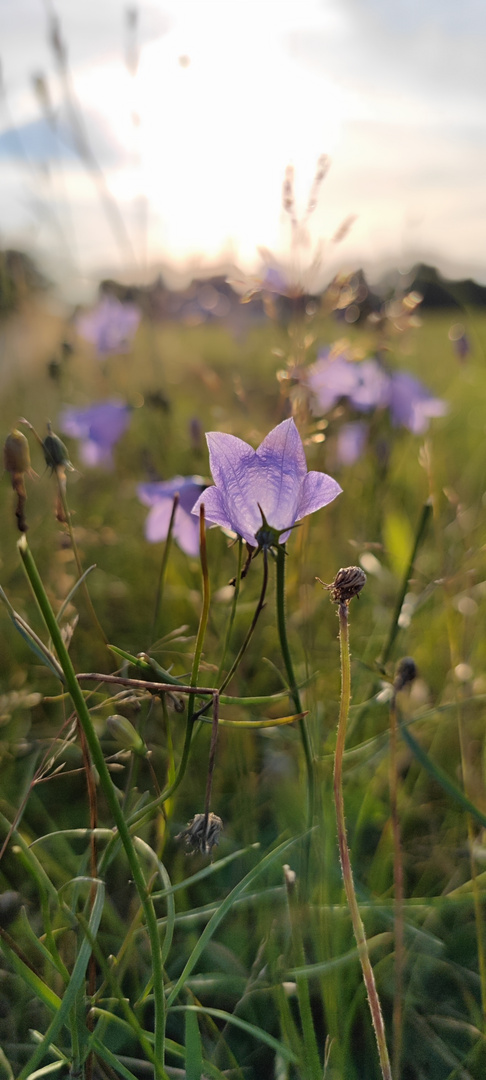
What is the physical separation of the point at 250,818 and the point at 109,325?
6.17 feet

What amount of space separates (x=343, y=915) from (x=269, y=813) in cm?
27

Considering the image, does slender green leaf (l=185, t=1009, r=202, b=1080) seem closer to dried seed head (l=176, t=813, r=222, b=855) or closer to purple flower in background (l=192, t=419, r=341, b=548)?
dried seed head (l=176, t=813, r=222, b=855)

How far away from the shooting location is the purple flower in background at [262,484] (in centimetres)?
77

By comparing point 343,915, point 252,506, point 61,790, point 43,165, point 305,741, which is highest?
point 43,165

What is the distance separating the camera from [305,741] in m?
0.81

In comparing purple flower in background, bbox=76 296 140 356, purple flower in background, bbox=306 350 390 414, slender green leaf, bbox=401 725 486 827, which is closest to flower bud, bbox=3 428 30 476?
slender green leaf, bbox=401 725 486 827

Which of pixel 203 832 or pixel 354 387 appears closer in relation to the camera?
pixel 203 832

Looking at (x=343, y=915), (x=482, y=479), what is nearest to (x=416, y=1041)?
(x=343, y=915)

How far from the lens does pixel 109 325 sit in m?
2.52

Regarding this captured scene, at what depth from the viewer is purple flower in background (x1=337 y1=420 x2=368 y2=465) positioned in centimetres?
197

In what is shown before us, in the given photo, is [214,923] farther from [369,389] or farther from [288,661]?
[369,389]

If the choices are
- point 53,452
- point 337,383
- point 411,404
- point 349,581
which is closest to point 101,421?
point 337,383

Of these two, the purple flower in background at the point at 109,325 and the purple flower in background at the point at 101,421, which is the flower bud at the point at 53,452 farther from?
the purple flower in background at the point at 109,325

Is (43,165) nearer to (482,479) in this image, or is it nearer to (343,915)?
(482,479)
